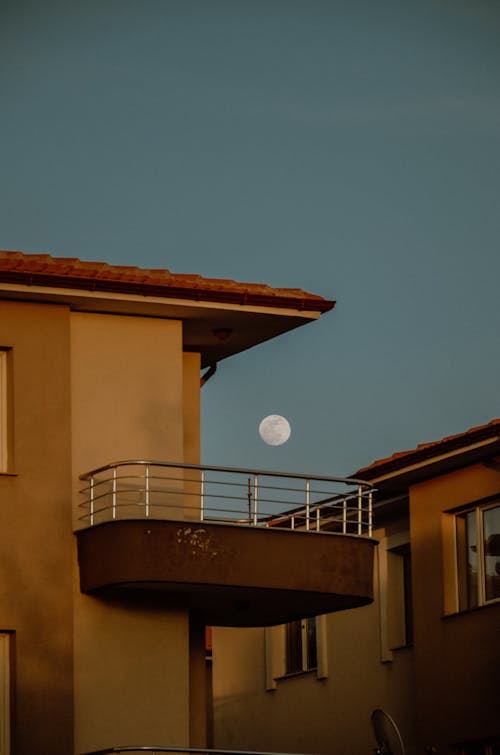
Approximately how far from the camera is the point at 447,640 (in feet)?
92.6

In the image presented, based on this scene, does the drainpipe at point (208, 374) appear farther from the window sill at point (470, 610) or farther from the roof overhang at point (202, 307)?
the window sill at point (470, 610)

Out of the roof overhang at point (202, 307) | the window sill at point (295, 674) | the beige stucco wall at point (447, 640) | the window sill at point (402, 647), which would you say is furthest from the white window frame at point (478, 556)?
the window sill at point (295, 674)

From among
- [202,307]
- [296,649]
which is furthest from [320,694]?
[202,307]

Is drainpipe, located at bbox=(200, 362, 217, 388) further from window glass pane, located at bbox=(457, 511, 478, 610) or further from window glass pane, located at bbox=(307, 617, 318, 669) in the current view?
window glass pane, located at bbox=(307, 617, 318, 669)

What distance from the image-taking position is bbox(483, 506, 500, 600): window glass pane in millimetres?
27766

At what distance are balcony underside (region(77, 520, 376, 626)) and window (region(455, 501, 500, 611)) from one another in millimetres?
5070

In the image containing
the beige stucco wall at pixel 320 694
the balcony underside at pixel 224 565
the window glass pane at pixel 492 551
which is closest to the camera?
the balcony underside at pixel 224 565

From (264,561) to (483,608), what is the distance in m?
6.43

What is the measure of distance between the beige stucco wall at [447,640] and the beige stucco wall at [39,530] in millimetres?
7958

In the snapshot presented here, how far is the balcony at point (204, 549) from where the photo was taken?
2152 centimetres

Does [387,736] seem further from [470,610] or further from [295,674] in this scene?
[295,674]

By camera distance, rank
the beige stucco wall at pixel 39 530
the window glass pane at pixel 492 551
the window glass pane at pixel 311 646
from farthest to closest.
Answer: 1. the window glass pane at pixel 311 646
2. the window glass pane at pixel 492 551
3. the beige stucco wall at pixel 39 530

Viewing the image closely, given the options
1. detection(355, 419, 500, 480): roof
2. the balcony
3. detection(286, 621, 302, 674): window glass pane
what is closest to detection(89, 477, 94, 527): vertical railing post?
the balcony

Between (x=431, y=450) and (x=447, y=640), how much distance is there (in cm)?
308
